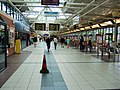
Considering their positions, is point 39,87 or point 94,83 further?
point 94,83

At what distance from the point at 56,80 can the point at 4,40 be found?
380cm

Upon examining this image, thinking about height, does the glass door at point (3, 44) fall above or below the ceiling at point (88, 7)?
below

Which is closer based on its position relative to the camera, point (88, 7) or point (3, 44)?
point (3, 44)

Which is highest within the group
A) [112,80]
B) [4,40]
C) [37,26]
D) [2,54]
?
[37,26]

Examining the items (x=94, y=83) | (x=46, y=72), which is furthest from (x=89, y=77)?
(x=46, y=72)

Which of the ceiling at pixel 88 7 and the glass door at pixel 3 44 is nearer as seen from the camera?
the glass door at pixel 3 44

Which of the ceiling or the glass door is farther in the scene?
the ceiling

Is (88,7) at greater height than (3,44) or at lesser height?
greater

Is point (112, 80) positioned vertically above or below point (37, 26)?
below

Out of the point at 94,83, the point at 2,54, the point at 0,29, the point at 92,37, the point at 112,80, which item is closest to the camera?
the point at 94,83

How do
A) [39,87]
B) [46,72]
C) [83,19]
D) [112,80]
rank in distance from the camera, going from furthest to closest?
1. [83,19]
2. [46,72]
3. [112,80]
4. [39,87]

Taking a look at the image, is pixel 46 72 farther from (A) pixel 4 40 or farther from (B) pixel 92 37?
(B) pixel 92 37

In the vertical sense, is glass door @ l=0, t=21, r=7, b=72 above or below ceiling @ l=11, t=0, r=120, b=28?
below

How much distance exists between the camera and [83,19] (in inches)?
1008
